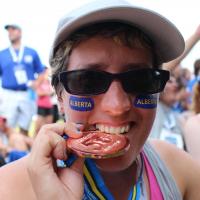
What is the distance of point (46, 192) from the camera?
1.48 m

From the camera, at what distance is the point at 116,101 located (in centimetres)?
158

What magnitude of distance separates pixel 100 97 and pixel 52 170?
0.32 m

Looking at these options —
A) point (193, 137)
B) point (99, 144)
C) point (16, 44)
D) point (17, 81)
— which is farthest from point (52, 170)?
point (16, 44)

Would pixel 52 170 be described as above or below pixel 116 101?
below

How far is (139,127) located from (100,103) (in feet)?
0.60

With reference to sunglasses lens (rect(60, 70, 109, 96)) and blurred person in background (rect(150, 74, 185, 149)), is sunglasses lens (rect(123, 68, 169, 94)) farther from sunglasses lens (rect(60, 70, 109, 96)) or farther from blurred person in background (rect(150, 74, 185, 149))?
blurred person in background (rect(150, 74, 185, 149))

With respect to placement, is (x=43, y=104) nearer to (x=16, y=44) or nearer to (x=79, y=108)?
(x=16, y=44)

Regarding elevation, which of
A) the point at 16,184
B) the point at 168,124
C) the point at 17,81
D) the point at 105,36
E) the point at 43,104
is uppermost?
the point at 105,36

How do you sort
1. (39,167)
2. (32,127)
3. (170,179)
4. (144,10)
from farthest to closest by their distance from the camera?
(32,127), (170,179), (144,10), (39,167)

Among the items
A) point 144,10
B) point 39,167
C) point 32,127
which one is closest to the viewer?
point 39,167

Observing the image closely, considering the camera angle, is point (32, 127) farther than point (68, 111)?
Yes

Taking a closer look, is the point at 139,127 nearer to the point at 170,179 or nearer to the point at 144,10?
the point at 170,179

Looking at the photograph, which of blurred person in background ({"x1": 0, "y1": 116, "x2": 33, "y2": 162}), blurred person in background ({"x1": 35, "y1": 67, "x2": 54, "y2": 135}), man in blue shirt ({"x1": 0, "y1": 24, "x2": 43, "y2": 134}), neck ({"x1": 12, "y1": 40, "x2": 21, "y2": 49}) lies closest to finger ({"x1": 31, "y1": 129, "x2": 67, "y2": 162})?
blurred person in background ({"x1": 0, "y1": 116, "x2": 33, "y2": 162})

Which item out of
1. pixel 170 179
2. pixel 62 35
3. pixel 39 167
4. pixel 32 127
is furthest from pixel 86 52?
pixel 32 127
